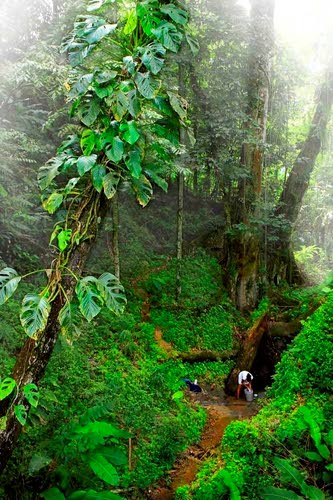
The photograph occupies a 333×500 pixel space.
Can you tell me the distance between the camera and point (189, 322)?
38.1ft

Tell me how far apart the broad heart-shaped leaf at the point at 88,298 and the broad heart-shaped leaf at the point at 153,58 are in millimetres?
1468

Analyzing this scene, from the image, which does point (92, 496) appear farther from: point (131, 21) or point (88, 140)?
point (131, 21)

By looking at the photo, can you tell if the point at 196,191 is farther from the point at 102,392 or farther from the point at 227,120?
the point at 102,392

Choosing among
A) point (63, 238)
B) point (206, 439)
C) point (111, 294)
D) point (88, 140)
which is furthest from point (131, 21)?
point (206, 439)

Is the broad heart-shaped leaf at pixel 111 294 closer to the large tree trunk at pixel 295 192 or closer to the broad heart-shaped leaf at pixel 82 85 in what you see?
the broad heart-shaped leaf at pixel 82 85

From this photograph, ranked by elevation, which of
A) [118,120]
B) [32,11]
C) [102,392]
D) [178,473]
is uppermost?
[32,11]

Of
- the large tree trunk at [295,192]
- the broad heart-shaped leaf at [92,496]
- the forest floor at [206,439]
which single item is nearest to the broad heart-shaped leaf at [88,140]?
the broad heart-shaped leaf at [92,496]

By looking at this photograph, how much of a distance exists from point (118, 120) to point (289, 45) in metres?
12.4

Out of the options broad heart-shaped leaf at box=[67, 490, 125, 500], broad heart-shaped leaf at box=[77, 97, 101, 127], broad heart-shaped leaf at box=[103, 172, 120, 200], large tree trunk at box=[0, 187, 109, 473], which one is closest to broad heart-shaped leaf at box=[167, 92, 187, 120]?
broad heart-shaped leaf at box=[77, 97, 101, 127]

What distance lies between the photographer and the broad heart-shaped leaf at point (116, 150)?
8.59 ft

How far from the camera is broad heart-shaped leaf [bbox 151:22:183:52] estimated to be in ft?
8.29

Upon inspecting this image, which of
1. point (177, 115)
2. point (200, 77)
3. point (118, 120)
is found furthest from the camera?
point (200, 77)

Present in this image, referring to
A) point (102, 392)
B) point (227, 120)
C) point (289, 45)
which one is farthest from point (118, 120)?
point (289, 45)

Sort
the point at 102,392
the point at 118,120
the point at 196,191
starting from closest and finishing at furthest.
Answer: the point at 118,120 < the point at 102,392 < the point at 196,191
